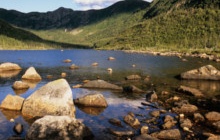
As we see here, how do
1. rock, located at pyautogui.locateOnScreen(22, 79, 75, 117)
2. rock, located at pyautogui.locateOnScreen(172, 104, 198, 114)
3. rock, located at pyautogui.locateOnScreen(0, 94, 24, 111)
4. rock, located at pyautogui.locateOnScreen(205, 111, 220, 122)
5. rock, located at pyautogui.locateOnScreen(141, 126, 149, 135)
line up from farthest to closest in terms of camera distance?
1. rock, located at pyautogui.locateOnScreen(172, 104, 198, 114)
2. rock, located at pyautogui.locateOnScreen(0, 94, 24, 111)
3. rock, located at pyautogui.locateOnScreen(205, 111, 220, 122)
4. rock, located at pyautogui.locateOnScreen(22, 79, 75, 117)
5. rock, located at pyautogui.locateOnScreen(141, 126, 149, 135)

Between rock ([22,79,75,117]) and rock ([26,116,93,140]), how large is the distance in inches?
221

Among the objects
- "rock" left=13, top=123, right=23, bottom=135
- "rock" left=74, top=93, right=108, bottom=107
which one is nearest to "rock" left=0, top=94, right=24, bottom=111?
"rock" left=13, top=123, right=23, bottom=135

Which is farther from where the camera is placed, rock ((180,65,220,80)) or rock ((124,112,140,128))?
rock ((180,65,220,80))

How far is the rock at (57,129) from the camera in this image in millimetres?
23438

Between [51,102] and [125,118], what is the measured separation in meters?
8.51

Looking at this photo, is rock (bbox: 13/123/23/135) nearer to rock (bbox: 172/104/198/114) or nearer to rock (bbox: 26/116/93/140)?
rock (bbox: 26/116/93/140)

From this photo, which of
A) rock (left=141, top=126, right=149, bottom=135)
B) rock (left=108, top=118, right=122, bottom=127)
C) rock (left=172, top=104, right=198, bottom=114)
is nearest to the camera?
rock (left=141, top=126, right=149, bottom=135)

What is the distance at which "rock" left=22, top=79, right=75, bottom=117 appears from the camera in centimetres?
3056

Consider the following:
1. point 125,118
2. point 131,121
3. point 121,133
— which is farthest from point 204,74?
point 121,133

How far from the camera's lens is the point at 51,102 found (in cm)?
3094

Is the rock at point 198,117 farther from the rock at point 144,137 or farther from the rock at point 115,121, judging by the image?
the rock at point 144,137

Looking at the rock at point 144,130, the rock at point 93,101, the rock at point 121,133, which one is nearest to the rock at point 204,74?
the rock at point 93,101

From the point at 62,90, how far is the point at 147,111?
11.0m

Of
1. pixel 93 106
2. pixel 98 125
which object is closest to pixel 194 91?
pixel 93 106
